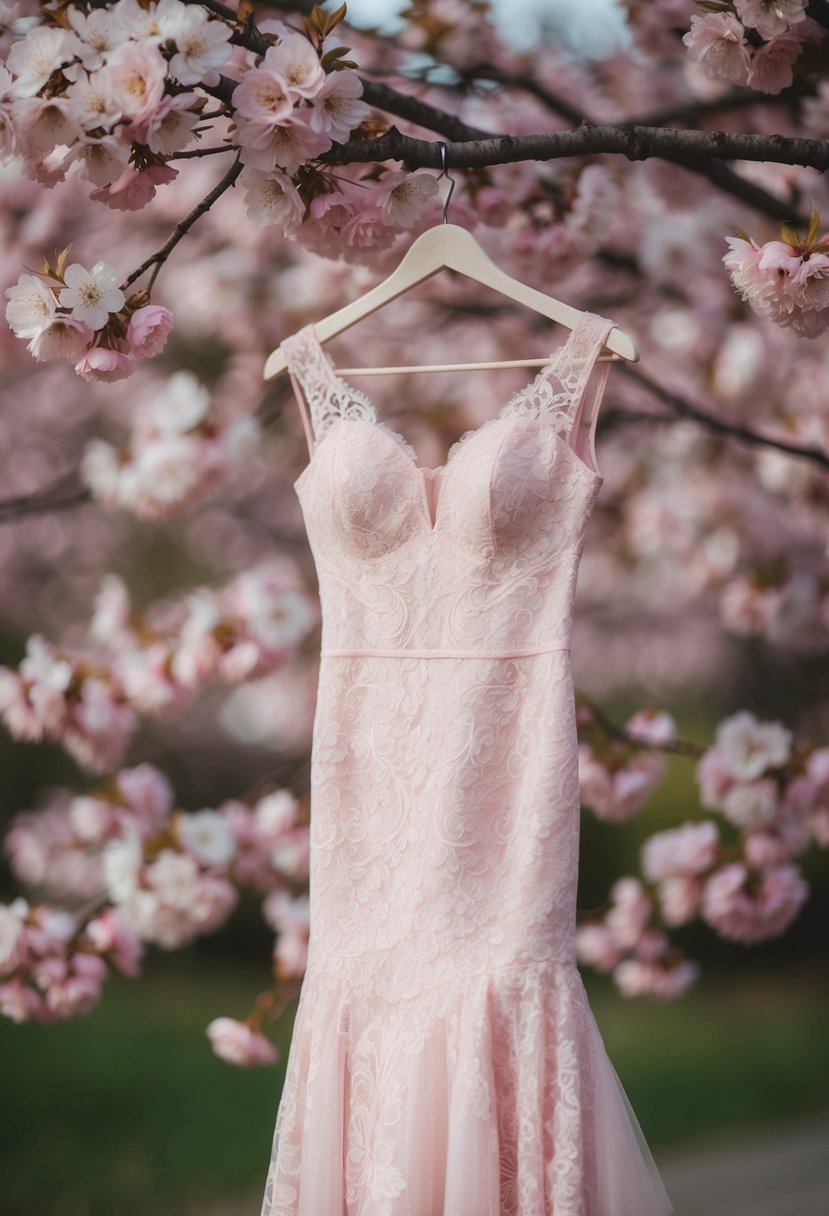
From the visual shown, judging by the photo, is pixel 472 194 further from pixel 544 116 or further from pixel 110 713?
pixel 110 713

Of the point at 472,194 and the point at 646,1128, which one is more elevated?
the point at 472,194

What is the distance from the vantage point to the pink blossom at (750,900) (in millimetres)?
3004

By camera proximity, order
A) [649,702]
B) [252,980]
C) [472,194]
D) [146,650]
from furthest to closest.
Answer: [649,702] → [252,980] → [146,650] → [472,194]

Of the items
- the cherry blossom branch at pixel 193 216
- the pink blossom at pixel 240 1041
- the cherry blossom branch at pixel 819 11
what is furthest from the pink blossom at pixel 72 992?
the cherry blossom branch at pixel 819 11

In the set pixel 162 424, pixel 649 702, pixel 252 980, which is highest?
pixel 649 702

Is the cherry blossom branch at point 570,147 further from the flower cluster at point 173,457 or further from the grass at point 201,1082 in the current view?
the grass at point 201,1082

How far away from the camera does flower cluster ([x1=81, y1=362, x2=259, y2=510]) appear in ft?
9.10

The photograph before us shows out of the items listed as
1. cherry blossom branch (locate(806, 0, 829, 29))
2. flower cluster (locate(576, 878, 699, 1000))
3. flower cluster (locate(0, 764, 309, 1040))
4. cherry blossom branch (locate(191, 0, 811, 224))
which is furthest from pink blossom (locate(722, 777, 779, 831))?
cherry blossom branch (locate(806, 0, 829, 29))

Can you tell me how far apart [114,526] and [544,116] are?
181 inches

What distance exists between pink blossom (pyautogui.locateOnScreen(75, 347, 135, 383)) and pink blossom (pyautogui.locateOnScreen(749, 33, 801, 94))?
93 cm

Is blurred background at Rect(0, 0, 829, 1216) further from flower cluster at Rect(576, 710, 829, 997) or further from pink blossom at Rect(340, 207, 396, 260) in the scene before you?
pink blossom at Rect(340, 207, 396, 260)

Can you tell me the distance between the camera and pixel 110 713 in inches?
109

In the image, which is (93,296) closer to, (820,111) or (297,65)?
(297,65)

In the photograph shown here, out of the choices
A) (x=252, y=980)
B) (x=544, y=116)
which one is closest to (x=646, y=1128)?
(x=252, y=980)
